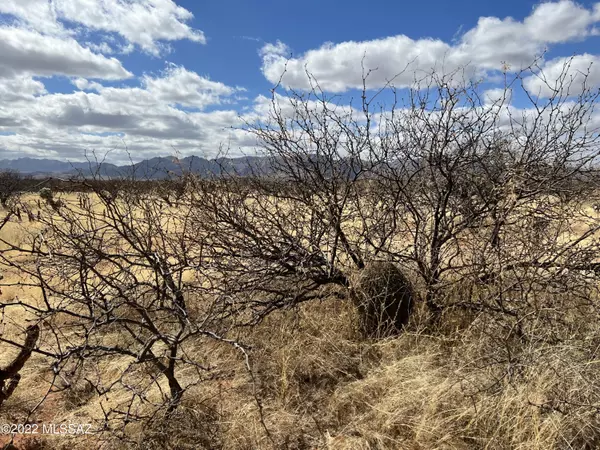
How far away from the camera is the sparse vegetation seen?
108 inches

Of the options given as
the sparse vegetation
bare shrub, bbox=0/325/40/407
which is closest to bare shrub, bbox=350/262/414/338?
the sparse vegetation

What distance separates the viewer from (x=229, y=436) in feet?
9.31

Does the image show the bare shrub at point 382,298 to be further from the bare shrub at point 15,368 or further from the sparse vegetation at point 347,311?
the bare shrub at point 15,368

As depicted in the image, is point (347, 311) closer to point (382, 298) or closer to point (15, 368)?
point (382, 298)

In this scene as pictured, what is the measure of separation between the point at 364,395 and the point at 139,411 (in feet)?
5.43

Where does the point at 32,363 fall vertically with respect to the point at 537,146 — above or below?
below

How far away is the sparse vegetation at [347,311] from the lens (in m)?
2.74

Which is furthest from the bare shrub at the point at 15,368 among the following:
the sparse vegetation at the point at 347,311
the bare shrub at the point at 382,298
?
the bare shrub at the point at 382,298

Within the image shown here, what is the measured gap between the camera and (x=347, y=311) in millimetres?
4242

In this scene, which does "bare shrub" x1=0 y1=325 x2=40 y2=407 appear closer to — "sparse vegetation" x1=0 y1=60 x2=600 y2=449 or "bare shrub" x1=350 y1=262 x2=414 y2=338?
"sparse vegetation" x1=0 y1=60 x2=600 y2=449

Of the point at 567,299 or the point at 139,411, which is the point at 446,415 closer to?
the point at 567,299

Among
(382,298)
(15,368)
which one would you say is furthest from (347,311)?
(15,368)

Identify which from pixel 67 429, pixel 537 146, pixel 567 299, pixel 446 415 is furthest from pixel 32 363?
pixel 537 146

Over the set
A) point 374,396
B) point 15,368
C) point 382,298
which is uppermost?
point 382,298
